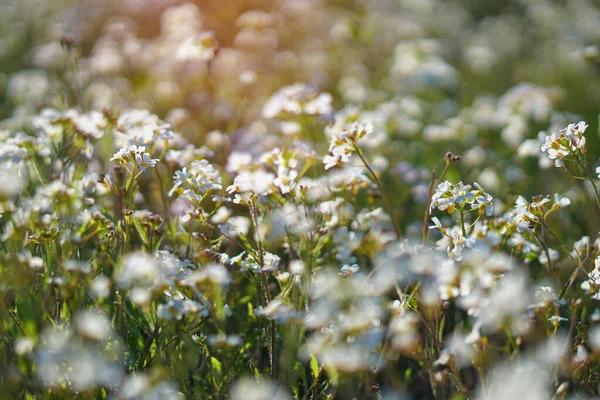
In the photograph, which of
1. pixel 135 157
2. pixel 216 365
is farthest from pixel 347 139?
pixel 216 365

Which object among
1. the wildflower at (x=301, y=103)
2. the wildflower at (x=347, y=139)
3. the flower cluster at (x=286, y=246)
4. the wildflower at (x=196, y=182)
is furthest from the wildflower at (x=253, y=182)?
the wildflower at (x=301, y=103)

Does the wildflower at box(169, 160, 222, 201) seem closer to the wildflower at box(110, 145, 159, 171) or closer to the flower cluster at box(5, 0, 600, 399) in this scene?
the flower cluster at box(5, 0, 600, 399)

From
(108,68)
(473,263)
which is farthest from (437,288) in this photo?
(108,68)

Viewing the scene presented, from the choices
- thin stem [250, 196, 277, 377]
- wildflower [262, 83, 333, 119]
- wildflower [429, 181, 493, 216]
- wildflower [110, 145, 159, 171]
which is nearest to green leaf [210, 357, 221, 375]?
thin stem [250, 196, 277, 377]

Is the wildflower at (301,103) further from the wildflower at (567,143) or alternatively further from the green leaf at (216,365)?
the green leaf at (216,365)

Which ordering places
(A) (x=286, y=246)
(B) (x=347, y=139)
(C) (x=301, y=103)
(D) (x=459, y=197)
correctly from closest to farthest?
1. (D) (x=459, y=197)
2. (B) (x=347, y=139)
3. (A) (x=286, y=246)
4. (C) (x=301, y=103)

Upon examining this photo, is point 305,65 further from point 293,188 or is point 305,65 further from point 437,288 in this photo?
point 437,288

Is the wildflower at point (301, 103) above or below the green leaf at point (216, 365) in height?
above

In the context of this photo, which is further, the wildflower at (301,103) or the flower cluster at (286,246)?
the wildflower at (301,103)

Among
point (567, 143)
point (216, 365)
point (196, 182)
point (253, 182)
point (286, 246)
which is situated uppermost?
point (567, 143)

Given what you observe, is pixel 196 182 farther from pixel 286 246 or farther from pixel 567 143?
pixel 567 143

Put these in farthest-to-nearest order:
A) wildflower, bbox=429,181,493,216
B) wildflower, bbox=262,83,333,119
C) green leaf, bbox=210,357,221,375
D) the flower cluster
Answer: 1. wildflower, bbox=262,83,333,119
2. green leaf, bbox=210,357,221,375
3. wildflower, bbox=429,181,493,216
4. the flower cluster
